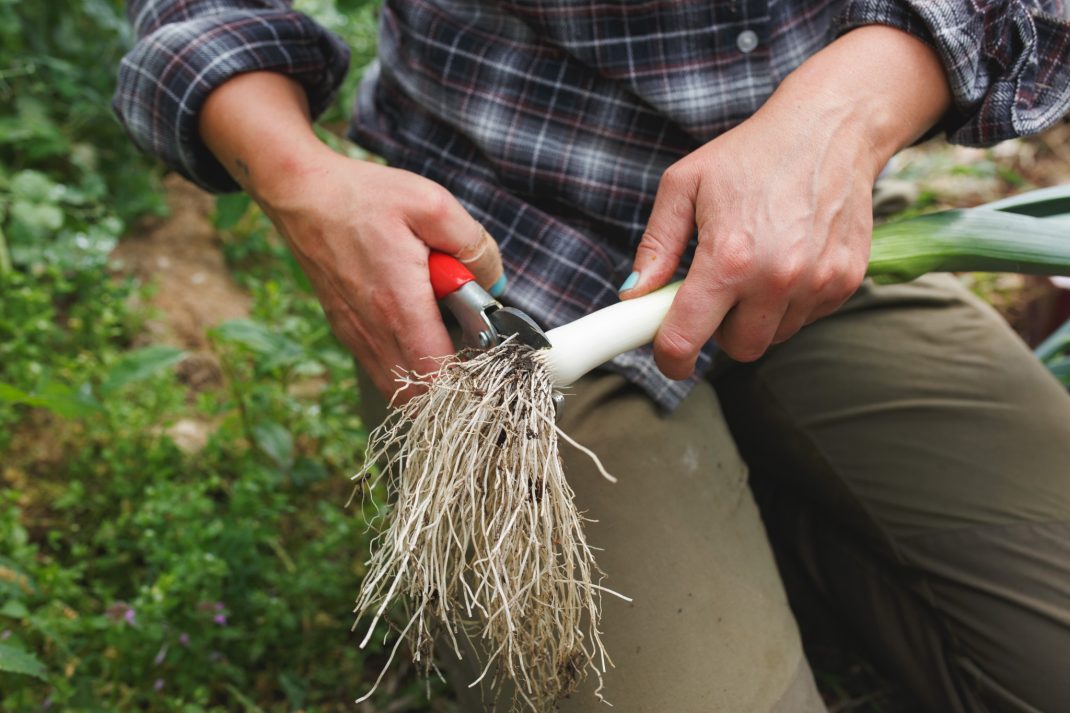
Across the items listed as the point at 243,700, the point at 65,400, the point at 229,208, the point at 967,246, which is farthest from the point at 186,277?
the point at 967,246

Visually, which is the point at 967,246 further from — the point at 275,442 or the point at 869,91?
the point at 275,442

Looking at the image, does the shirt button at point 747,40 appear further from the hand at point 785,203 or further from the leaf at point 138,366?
the leaf at point 138,366

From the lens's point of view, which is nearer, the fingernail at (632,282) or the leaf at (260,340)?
the fingernail at (632,282)

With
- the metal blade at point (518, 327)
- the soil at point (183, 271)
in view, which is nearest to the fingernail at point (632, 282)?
the metal blade at point (518, 327)

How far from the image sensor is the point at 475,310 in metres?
0.94

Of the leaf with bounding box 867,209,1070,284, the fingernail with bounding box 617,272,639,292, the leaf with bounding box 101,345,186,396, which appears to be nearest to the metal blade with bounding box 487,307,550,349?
the fingernail with bounding box 617,272,639,292

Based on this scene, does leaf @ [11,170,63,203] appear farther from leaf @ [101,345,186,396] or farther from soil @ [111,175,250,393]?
leaf @ [101,345,186,396]

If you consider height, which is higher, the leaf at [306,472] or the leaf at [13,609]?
the leaf at [13,609]

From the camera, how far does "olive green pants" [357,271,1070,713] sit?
1.01 metres

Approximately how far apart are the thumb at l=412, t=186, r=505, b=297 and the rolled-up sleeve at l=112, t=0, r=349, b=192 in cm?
37

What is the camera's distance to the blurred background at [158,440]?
1.24m

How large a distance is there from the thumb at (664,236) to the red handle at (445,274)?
0.18m

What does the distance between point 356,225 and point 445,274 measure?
0.12m

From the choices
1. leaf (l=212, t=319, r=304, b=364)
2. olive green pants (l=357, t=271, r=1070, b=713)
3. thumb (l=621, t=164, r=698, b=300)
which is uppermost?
thumb (l=621, t=164, r=698, b=300)
